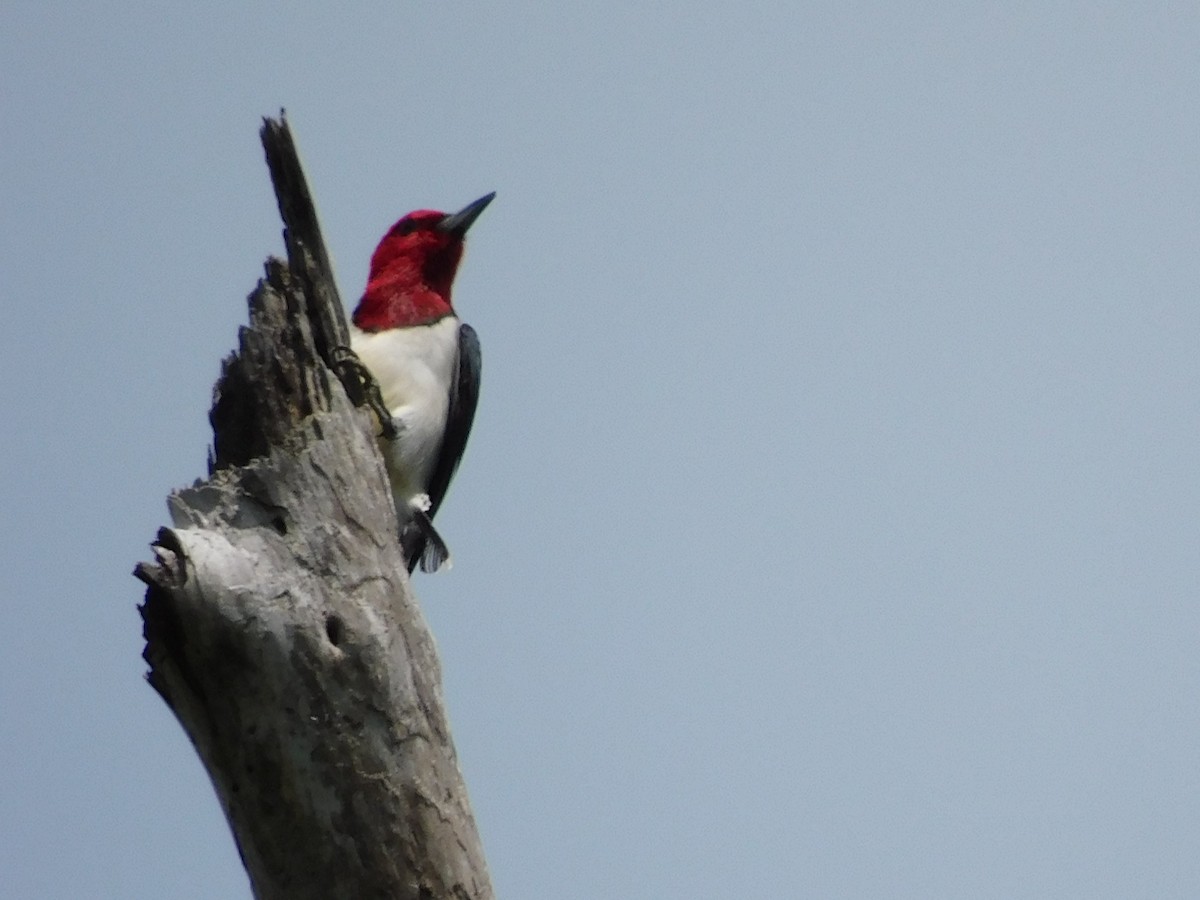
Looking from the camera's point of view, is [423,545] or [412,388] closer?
[412,388]

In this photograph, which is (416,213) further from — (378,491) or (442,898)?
(442,898)

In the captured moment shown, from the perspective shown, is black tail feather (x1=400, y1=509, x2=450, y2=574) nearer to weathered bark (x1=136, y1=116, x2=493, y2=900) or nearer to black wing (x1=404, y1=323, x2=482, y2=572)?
black wing (x1=404, y1=323, x2=482, y2=572)

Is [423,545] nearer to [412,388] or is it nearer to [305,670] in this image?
[412,388]

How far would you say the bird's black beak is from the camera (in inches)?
245

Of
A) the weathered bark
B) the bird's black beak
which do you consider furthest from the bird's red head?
the weathered bark

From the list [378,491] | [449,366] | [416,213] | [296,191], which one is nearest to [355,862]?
[378,491]

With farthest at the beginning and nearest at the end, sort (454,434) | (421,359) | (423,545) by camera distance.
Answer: (454,434) → (423,545) → (421,359)

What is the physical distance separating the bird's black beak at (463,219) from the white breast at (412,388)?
26.9 inches

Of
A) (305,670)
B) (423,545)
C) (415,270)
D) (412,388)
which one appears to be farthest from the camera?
(415,270)

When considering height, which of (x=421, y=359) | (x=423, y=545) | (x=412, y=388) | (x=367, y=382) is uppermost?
(x=421, y=359)

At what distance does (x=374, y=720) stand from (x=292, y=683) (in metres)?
0.20

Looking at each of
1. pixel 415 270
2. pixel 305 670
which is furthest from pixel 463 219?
pixel 305 670

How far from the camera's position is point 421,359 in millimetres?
5449

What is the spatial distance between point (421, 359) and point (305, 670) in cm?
237
